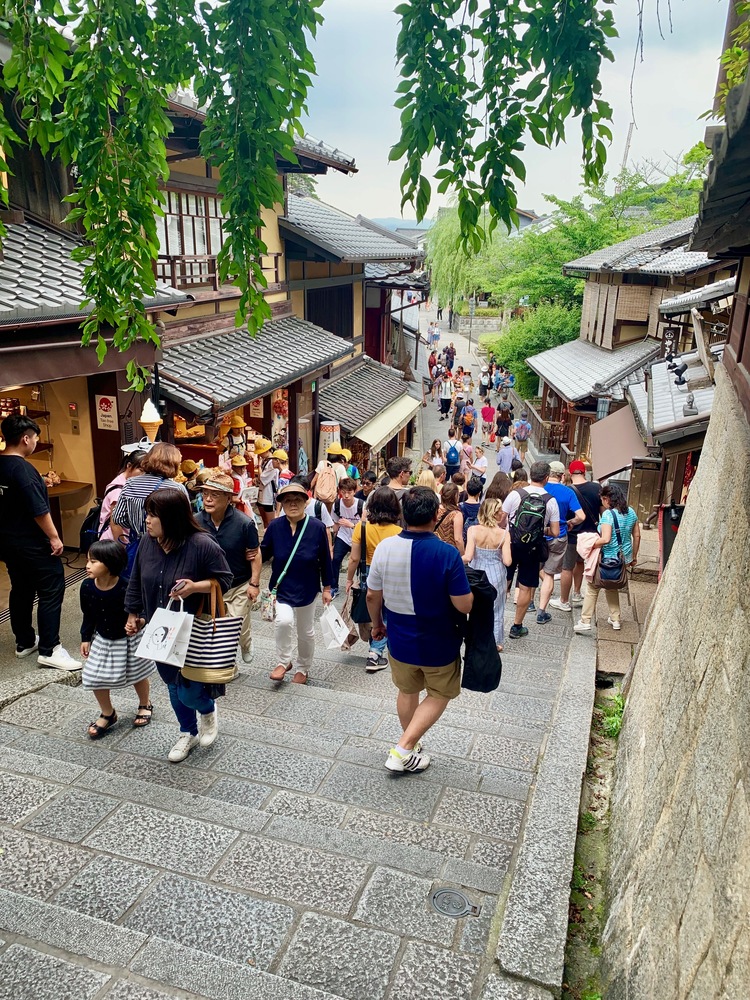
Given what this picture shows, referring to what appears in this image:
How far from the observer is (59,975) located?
2811 mm

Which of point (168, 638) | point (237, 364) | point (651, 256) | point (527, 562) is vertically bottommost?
point (527, 562)

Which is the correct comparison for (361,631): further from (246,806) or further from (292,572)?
(246,806)

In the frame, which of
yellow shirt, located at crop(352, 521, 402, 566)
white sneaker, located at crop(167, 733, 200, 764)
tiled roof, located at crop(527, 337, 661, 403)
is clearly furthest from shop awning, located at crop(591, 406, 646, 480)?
white sneaker, located at crop(167, 733, 200, 764)

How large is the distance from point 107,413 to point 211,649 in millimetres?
5500

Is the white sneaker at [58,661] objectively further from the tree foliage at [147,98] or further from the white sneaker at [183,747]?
the tree foliage at [147,98]

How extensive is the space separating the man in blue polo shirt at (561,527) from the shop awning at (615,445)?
5978 mm

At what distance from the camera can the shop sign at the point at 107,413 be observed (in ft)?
28.6

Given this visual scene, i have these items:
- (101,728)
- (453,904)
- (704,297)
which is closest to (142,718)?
(101,728)

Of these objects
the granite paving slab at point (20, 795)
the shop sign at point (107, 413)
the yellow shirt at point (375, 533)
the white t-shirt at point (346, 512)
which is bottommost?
the granite paving slab at point (20, 795)

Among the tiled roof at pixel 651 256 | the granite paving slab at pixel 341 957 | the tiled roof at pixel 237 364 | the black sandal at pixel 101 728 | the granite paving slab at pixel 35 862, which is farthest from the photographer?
the tiled roof at pixel 651 256

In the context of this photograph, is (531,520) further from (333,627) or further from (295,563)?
(295,563)

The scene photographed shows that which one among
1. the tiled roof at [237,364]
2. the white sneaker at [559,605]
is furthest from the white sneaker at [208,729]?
the tiled roof at [237,364]

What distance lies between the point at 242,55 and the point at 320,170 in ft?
42.1

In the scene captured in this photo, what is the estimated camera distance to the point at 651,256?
21.8 metres
